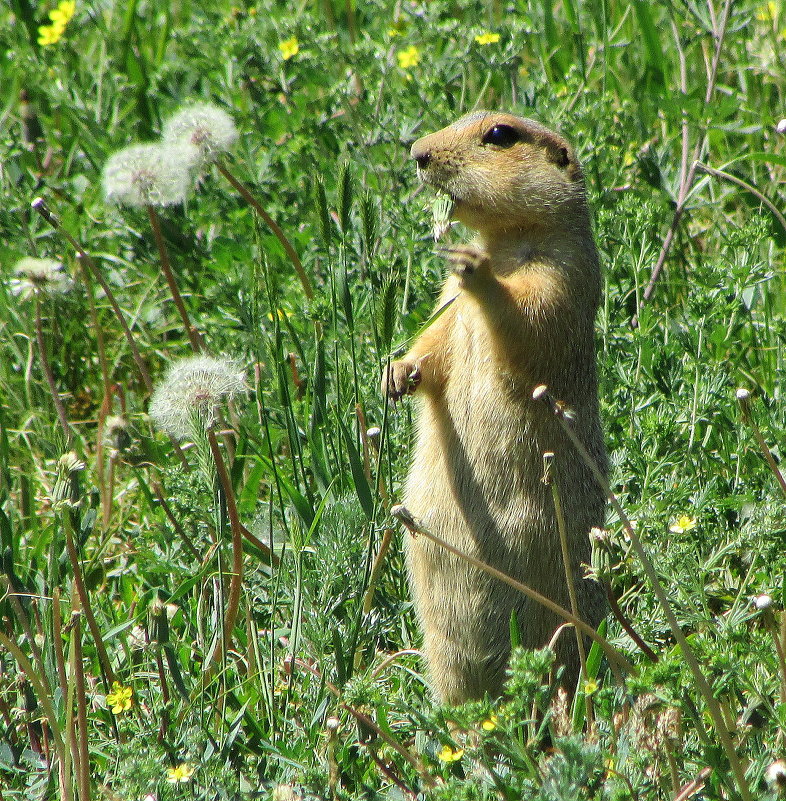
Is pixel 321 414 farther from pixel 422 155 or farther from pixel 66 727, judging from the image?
pixel 66 727

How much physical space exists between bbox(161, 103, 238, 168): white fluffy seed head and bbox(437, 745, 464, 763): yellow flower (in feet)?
7.49

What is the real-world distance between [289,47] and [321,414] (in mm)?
2521

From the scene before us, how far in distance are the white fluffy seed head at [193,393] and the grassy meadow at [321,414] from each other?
0.6 inches

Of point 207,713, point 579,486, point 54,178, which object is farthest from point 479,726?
point 54,178

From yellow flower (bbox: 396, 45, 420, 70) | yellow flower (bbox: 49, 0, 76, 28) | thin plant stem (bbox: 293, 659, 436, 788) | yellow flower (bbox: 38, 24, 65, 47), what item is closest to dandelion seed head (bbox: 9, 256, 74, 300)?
thin plant stem (bbox: 293, 659, 436, 788)

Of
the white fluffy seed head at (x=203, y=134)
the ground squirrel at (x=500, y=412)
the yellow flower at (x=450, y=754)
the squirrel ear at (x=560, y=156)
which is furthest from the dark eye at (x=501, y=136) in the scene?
the yellow flower at (x=450, y=754)

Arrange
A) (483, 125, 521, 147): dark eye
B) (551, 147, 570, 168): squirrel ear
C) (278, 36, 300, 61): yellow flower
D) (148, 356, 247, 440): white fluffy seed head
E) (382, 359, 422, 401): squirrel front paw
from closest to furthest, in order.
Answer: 1. (148, 356, 247, 440): white fluffy seed head
2. (382, 359, 422, 401): squirrel front paw
3. (483, 125, 521, 147): dark eye
4. (551, 147, 570, 168): squirrel ear
5. (278, 36, 300, 61): yellow flower

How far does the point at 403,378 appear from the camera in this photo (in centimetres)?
380

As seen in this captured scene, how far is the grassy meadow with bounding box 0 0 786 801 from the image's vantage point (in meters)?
2.77

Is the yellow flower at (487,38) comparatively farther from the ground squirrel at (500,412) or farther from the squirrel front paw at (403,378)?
the squirrel front paw at (403,378)

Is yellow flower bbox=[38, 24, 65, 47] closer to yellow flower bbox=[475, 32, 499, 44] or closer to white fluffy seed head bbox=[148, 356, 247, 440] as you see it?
yellow flower bbox=[475, 32, 499, 44]

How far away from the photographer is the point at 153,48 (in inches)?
280

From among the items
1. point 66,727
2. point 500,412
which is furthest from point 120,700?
point 500,412

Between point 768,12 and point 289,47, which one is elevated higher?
point 768,12
